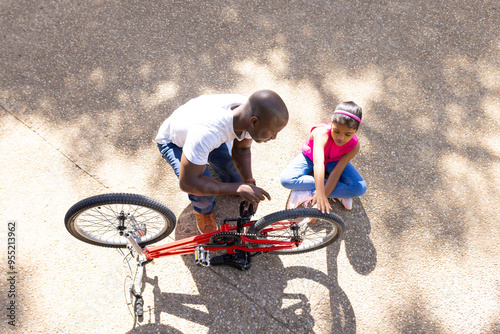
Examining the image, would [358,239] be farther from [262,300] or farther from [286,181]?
[262,300]

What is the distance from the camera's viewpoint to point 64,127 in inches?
144

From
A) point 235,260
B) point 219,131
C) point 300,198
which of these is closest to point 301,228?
point 300,198

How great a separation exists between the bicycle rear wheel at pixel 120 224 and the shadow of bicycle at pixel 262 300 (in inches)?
13.3

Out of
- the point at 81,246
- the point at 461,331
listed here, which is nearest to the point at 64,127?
the point at 81,246

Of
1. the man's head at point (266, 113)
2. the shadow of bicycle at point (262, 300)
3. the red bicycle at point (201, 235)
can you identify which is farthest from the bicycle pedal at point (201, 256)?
the man's head at point (266, 113)

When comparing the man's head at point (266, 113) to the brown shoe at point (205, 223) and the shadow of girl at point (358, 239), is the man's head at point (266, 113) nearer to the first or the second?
the brown shoe at point (205, 223)

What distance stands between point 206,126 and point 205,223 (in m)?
1.08

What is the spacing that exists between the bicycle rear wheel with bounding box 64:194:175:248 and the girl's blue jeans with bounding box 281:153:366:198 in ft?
3.66

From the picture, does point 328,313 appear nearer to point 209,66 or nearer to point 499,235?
point 499,235

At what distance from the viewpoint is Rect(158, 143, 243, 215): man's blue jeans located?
9.48ft

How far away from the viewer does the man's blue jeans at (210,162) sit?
114 inches

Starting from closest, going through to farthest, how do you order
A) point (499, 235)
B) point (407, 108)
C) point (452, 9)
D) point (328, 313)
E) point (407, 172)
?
point (328, 313), point (499, 235), point (407, 172), point (407, 108), point (452, 9)

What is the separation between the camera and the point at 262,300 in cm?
A: 298

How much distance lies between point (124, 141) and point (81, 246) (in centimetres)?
108
